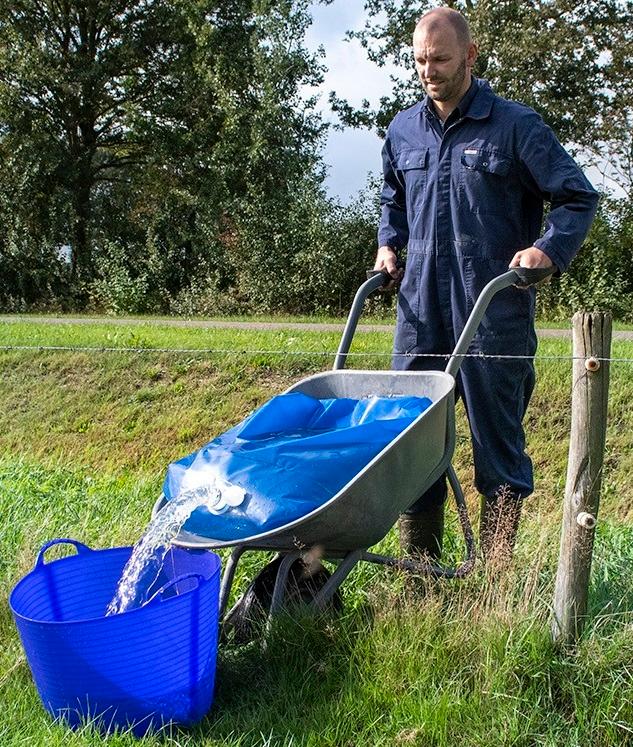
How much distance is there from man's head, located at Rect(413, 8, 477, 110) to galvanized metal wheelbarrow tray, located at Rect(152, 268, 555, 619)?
760mm

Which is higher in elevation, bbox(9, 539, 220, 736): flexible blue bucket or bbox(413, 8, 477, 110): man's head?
bbox(413, 8, 477, 110): man's head

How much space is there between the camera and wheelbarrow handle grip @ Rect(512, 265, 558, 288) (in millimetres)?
3367


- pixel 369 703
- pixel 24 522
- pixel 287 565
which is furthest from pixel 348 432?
pixel 24 522

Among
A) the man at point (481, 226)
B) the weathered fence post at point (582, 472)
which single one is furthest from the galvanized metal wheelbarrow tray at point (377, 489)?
the weathered fence post at point (582, 472)

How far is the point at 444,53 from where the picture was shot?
3.53 m

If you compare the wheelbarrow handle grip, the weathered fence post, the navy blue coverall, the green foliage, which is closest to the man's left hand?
the wheelbarrow handle grip

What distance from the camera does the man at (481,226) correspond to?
3.52m

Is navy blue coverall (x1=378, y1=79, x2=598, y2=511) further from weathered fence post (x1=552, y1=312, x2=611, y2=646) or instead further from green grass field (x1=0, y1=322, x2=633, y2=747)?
weathered fence post (x1=552, y1=312, x2=611, y2=646)

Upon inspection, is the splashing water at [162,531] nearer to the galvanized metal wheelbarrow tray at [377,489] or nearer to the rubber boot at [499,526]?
the galvanized metal wheelbarrow tray at [377,489]

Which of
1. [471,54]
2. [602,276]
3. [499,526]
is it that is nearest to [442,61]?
[471,54]

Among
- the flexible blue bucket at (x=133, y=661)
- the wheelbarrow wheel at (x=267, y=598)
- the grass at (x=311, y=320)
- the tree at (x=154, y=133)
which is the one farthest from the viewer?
the tree at (x=154, y=133)

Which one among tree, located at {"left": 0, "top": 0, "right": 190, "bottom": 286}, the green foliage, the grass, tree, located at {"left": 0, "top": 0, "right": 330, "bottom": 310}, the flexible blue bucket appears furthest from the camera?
tree, located at {"left": 0, "top": 0, "right": 190, "bottom": 286}

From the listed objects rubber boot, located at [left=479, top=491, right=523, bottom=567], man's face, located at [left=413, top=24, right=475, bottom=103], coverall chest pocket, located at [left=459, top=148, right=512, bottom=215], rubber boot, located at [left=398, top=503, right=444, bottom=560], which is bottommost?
rubber boot, located at [left=398, top=503, right=444, bottom=560]

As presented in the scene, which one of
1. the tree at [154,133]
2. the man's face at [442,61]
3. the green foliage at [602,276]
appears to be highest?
the tree at [154,133]
